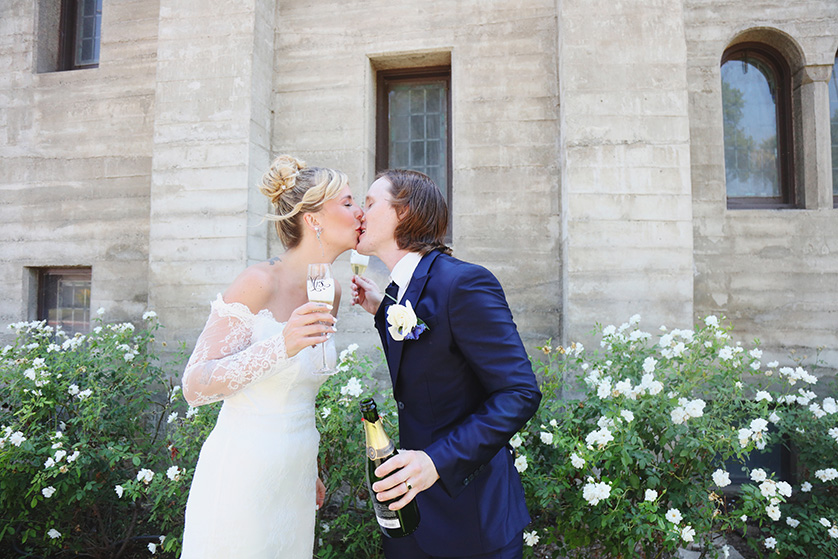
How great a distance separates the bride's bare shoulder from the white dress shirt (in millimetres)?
711

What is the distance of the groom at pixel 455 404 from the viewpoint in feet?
5.79

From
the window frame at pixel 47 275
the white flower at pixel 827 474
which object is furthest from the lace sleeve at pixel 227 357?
the window frame at pixel 47 275

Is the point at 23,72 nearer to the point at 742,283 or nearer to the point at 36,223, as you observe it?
the point at 36,223

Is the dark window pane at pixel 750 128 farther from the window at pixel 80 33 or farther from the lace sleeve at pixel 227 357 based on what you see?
the window at pixel 80 33

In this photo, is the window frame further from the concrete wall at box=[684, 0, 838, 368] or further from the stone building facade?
the concrete wall at box=[684, 0, 838, 368]

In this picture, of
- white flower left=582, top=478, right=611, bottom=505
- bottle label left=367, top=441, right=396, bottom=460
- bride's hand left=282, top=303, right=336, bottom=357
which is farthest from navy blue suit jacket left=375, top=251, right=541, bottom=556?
white flower left=582, top=478, right=611, bottom=505

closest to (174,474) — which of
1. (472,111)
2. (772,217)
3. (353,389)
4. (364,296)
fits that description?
(353,389)

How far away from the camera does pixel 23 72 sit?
6.47 meters

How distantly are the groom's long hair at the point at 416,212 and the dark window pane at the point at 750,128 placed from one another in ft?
15.6

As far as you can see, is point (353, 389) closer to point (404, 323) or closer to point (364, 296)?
point (364, 296)

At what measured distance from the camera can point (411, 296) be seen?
207 centimetres

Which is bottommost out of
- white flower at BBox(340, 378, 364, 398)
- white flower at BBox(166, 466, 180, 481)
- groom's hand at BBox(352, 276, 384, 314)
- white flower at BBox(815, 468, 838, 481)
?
white flower at BBox(815, 468, 838, 481)

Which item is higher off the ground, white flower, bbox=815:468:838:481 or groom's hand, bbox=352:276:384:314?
groom's hand, bbox=352:276:384:314

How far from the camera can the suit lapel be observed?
2055 millimetres
